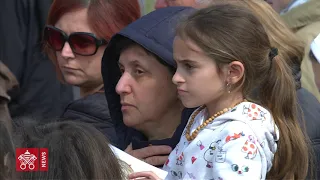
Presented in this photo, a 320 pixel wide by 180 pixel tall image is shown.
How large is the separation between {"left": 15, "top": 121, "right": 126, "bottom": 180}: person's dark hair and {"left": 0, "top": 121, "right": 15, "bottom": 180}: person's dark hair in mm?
55

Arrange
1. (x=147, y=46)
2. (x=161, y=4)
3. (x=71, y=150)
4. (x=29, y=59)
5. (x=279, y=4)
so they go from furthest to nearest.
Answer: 1. (x=29, y=59)
2. (x=279, y=4)
3. (x=161, y=4)
4. (x=147, y=46)
5. (x=71, y=150)

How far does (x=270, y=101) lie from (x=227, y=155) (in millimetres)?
342

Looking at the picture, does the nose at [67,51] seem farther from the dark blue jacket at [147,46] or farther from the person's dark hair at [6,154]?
the person's dark hair at [6,154]

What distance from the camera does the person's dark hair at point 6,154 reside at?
2021mm

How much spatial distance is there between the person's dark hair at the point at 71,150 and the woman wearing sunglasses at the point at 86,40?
1473mm

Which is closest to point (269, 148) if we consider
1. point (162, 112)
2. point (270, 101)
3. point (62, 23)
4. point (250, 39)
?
point (270, 101)

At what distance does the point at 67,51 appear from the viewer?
13.0 ft

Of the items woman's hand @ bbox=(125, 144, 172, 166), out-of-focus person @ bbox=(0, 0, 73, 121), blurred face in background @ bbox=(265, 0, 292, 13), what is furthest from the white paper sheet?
out-of-focus person @ bbox=(0, 0, 73, 121)

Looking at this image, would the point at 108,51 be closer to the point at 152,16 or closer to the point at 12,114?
the point at 152,16

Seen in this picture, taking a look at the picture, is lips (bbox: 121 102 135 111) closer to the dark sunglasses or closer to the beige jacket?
the dark sunglasses

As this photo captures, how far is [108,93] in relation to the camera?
3.47 m

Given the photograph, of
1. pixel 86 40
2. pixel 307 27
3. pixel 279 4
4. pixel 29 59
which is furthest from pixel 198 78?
pixel 29 59

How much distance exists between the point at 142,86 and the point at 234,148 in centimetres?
75

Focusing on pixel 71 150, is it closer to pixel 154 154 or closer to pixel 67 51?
pixel 154 154
